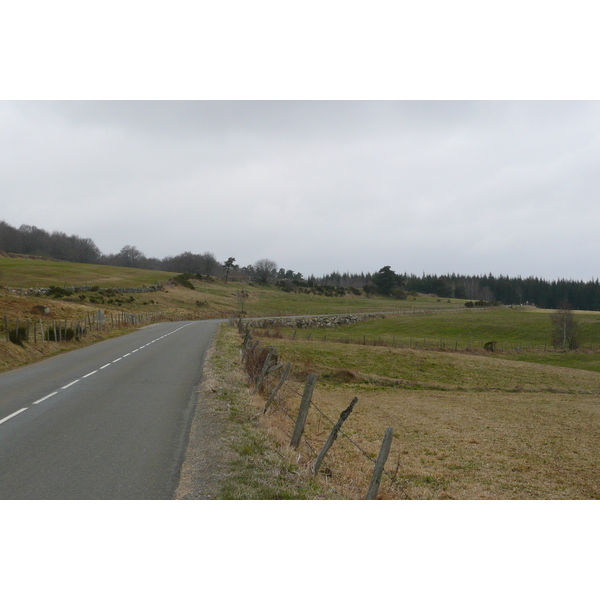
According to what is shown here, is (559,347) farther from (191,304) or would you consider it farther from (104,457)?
(191,304)

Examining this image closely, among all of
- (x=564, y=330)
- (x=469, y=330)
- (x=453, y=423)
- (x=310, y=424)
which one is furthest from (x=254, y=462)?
(x=469, y=330)

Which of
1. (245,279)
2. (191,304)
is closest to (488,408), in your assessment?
(191,304)

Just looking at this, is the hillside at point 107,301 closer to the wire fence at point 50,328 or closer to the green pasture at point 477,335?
the wire fence at point 50,328

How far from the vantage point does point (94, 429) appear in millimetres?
9977

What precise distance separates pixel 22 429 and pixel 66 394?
429cm

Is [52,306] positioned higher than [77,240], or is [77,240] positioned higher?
[77,240]

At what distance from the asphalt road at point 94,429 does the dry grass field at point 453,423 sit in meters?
2.90

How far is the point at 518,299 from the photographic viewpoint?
176125 millimetres

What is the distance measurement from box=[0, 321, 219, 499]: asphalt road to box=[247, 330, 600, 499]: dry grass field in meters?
2.90

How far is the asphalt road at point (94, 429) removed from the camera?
6.72m

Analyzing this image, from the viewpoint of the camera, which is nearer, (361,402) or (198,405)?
(198,405)

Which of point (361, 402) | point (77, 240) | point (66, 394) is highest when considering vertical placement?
point (77, 240)

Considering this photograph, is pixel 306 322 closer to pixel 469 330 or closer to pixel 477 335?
pixel 477 335
